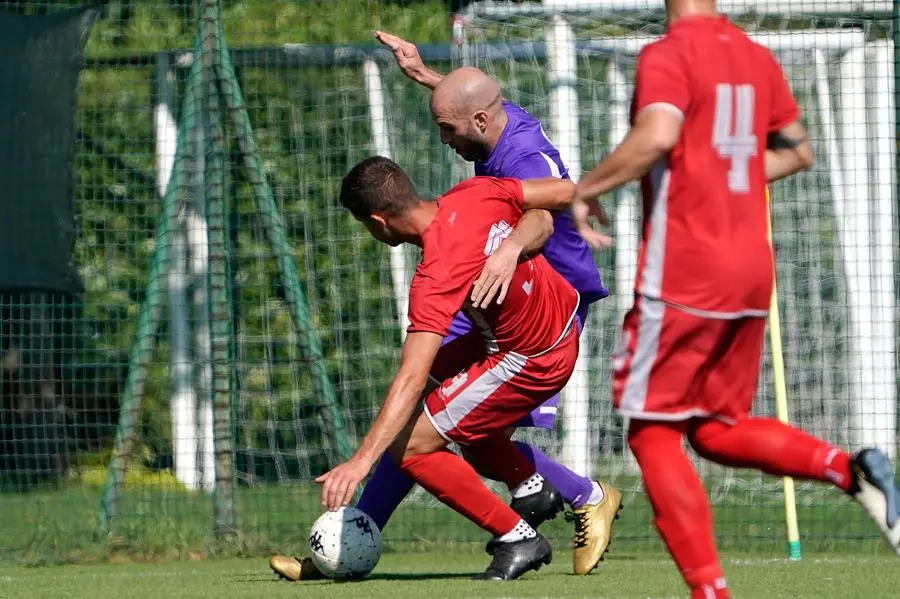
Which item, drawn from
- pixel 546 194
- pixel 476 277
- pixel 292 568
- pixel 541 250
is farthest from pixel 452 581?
pixel 546 194

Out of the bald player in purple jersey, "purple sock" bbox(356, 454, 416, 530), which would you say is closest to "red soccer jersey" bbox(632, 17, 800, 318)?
the bald player in purple jersey

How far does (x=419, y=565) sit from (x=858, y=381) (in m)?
2.95

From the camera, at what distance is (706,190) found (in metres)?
4.21

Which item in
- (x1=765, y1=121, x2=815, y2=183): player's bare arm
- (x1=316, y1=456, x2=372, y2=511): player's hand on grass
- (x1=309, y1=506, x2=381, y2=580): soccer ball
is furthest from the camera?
(x1=309, y1=506, x2=381, y2=580): soccer ball

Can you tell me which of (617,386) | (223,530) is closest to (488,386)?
(617,386)

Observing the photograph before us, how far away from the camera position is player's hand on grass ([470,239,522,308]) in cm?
555

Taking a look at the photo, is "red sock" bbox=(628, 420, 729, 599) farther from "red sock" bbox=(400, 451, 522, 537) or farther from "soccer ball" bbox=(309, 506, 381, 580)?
"soccer ball" bbox=(309, 506, 381, 580)

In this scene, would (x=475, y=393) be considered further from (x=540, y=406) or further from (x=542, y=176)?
(x=542, y=176)

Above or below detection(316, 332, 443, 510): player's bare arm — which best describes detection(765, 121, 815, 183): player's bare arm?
above

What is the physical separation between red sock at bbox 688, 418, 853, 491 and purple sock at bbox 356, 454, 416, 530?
88.7 inches

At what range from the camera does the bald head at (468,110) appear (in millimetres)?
6555

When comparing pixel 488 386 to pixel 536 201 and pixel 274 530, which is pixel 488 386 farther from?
pixel 274 530

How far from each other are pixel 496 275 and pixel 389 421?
31.6 inches

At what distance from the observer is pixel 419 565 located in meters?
7.53
